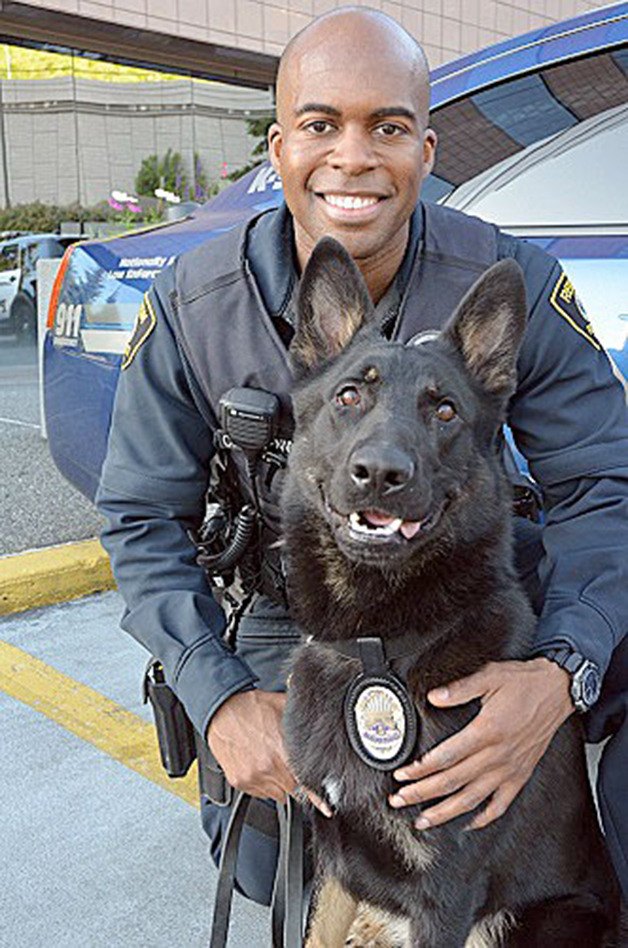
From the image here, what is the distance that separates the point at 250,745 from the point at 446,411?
2.26 feet

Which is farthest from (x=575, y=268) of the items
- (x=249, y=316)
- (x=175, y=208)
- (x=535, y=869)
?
(x=175, y=208)

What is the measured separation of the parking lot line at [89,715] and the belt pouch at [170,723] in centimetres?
58

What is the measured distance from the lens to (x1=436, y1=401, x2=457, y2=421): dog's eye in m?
1.64

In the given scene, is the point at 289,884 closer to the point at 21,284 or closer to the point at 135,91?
the point at 21,284

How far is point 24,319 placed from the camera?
1146cm

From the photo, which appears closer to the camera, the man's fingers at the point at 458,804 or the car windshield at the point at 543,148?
the man's fingers at the point at 458,804

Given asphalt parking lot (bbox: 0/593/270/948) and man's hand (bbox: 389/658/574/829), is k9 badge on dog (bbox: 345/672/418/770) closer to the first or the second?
man's hand (bbox: 389/658/574/829)

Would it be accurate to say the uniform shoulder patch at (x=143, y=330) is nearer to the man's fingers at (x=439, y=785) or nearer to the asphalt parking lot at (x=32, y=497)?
the man's fingers at (x=439, y=785)

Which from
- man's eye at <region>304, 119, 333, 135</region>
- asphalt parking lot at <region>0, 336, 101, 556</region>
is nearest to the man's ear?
man's eye at <region>304, 119, 333, 135</region>

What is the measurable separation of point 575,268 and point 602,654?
1.02 meters

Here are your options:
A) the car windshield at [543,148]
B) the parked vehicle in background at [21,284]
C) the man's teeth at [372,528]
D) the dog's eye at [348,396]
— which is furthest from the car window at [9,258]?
the man's teeth at [372,528]

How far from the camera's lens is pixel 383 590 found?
1.75 metres

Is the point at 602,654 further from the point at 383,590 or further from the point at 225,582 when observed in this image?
the point at 225,582

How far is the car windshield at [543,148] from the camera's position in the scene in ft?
8.30
